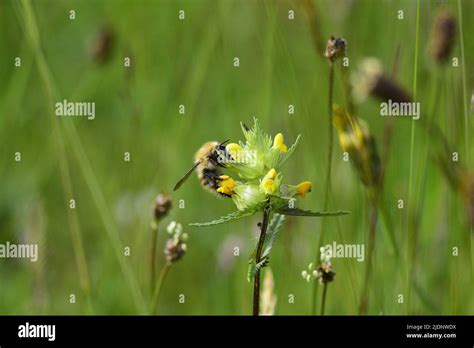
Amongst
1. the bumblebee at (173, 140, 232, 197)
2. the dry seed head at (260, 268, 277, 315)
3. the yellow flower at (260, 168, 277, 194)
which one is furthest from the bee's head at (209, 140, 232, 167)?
the dry seed head at (260, 268, 277, 315)

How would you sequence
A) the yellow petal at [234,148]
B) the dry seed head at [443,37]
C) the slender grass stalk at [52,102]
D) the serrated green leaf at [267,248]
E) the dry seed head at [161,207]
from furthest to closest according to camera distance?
1. the slender grass stalk at [52,102]
2. the dry seed head at [443,37]
3. the dry seed head at [161,207]
4. the yellow petal at [234,148]
5. the serrated green leaf at [267,248]

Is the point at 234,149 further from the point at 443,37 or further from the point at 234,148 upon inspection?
the point at 443,37

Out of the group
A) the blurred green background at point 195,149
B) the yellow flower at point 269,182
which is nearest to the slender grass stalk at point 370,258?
the blurred green background at point 195,149

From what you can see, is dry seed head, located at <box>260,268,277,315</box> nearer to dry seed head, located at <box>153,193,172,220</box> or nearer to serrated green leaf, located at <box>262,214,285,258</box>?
serrated green leaf, located at <box>262,214,285,258</box>

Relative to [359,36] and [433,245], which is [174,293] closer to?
[433,245]

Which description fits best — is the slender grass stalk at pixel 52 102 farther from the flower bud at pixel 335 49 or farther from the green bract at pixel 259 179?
the flower bud at pixel 335 49

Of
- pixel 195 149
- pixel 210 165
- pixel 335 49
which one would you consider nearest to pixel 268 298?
pixel 210 165
